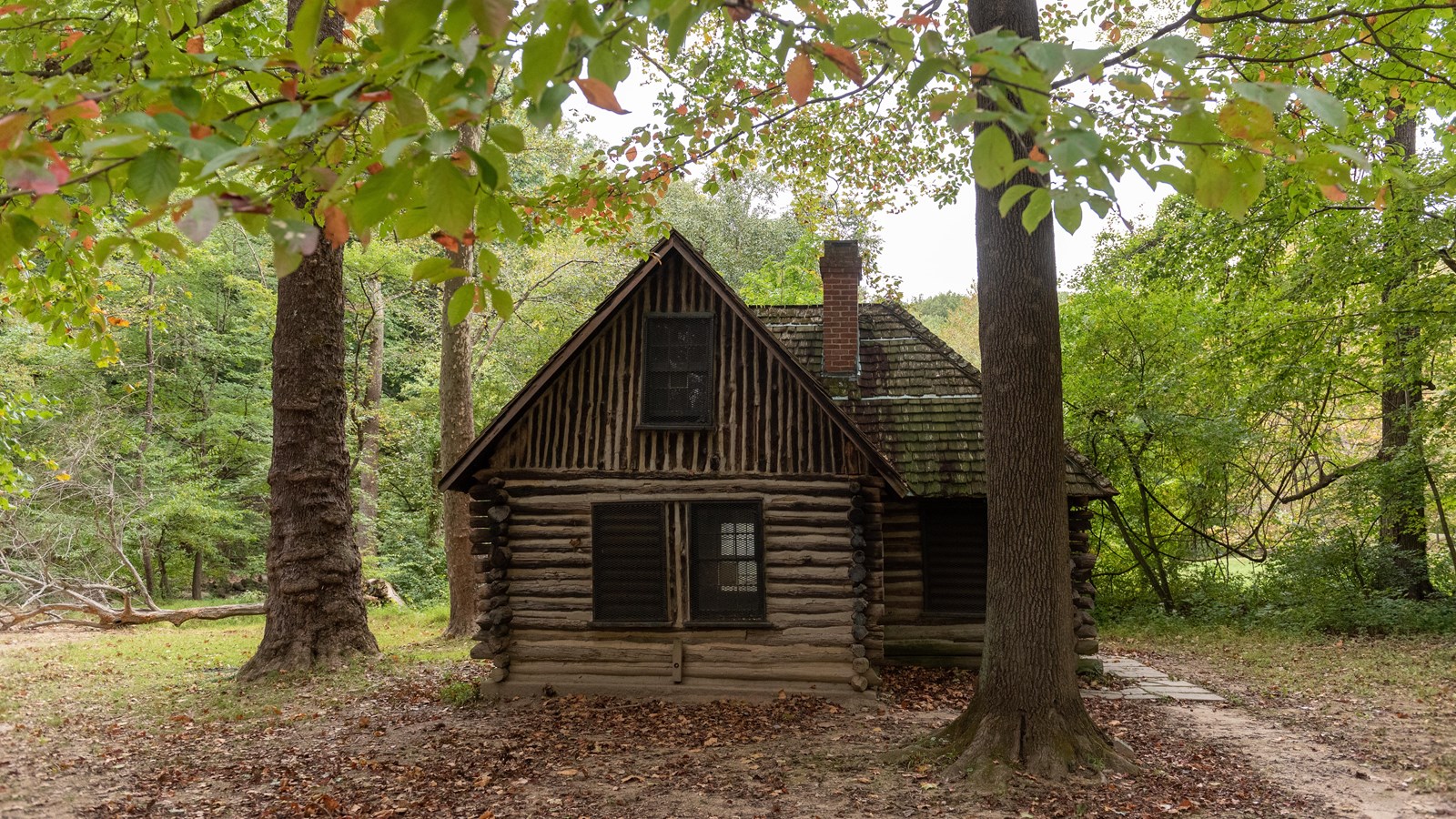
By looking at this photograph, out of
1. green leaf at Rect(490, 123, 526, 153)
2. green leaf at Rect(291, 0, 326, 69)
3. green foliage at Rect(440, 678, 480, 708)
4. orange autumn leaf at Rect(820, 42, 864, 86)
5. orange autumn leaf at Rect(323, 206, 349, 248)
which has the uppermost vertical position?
orange autumn leaf at Rect(820, 42, 864, 86)

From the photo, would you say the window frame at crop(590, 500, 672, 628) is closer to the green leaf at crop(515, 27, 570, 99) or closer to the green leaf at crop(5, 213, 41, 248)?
the green leaf at crop(5, 213, 41, 248)

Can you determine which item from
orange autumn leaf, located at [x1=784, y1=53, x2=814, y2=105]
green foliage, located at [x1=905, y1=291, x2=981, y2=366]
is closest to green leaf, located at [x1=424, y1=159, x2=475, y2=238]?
orange autumn leaf, located at [x1=784, y1=53, x2=814, y2=105]

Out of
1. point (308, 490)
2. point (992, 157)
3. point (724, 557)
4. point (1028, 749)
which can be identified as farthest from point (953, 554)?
point (992, 157)

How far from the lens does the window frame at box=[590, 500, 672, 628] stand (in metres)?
11.2

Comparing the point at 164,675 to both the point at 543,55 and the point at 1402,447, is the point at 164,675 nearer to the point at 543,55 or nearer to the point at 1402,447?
the point at 543,55

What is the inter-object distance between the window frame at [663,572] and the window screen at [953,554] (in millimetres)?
4134

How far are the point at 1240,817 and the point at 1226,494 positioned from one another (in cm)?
1425

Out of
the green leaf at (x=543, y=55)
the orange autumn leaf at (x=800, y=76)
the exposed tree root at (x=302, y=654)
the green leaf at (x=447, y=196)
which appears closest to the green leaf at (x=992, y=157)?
the orange autumn leaf at (x=800, y=76)

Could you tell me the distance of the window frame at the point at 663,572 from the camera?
1123 cm

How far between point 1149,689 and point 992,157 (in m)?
10.8

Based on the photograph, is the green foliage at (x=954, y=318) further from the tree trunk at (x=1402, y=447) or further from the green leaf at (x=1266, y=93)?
the green leaf at (x=1266, y=93)

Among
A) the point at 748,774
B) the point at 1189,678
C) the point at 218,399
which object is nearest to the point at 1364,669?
the point at 1189,678

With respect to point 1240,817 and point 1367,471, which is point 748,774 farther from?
point 1367,471

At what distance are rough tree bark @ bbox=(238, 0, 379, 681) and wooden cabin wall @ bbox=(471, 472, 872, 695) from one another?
215 cm
